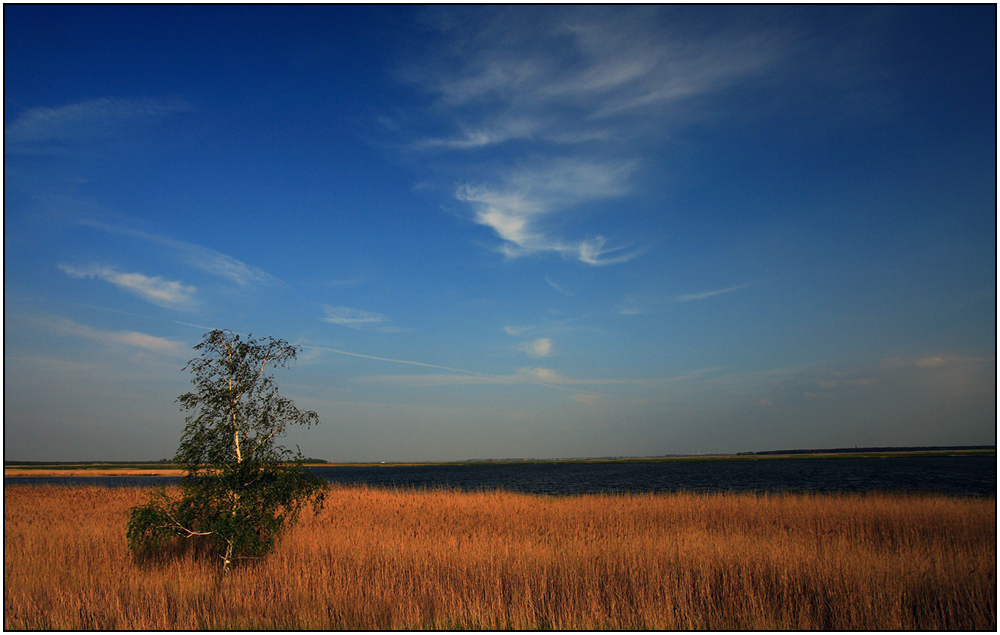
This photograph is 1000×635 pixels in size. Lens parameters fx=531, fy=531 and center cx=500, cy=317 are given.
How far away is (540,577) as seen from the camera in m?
9.65

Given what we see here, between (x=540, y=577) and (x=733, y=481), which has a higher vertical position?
(x=540, y=577)

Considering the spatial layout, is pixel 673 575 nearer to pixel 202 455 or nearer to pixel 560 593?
pixel 560 593

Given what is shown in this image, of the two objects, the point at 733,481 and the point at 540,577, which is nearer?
the point at 540,577

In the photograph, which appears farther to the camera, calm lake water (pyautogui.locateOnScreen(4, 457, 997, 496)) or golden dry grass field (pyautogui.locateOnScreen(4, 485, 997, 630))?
calm lake water (pyautogui.locateOnScreen(4, 457, 997, 496))

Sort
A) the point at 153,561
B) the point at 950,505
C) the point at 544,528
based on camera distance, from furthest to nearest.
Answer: the point at 950,505 < the point at 544,528 < the point at 153,561

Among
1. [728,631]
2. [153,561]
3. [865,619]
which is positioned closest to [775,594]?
[865,619]

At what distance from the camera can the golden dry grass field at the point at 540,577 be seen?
24.5 ft

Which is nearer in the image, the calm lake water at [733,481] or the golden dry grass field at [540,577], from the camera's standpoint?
the golden dry grass field at [540,577]

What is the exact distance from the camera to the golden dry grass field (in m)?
7.46

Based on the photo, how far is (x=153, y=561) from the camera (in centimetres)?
1087

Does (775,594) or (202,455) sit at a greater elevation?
(202,455)

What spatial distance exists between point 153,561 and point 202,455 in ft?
11.8

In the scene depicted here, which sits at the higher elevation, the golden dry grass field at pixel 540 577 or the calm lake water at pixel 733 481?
the golden dry grass field at pixel 540 577

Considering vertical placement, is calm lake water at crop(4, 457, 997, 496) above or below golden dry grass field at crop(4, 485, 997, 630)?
below
